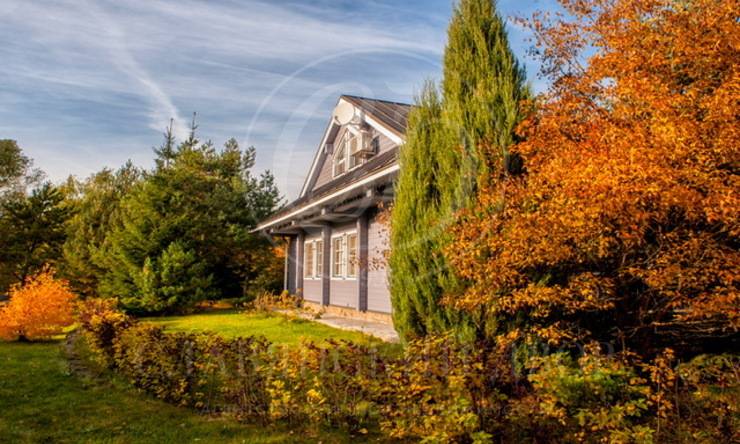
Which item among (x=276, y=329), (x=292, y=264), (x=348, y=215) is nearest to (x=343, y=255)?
(x=348, y=215)

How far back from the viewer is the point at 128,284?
19719mm

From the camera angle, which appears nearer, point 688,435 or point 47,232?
point 688,435

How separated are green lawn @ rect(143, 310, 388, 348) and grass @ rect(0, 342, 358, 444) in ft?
11.4

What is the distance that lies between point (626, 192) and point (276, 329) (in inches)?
407

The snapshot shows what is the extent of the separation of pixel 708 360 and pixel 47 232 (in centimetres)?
2661

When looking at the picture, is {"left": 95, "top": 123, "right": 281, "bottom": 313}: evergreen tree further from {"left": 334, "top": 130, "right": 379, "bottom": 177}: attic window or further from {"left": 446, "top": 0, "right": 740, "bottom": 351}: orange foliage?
{"left": 446, "top": 0, "right": 740, "bottom": 351}: orange foliage

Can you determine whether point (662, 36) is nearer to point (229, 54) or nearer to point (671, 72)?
point (671, 72)

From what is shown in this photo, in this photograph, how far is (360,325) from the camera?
1260 cm

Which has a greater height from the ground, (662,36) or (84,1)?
(84,1)

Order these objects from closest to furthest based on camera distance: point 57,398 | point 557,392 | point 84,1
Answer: point 557,392, point 57,398, point 84,1

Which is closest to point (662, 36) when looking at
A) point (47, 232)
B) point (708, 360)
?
point (708, 360)

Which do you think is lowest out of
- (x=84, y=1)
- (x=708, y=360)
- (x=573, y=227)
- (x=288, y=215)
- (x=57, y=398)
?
(x=57, y=398)

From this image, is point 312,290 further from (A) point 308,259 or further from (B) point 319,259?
(A) point 308,259

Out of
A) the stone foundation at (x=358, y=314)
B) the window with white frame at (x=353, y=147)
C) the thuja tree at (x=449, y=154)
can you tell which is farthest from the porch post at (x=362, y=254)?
the thuja tree at (x=449, y=154)
